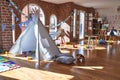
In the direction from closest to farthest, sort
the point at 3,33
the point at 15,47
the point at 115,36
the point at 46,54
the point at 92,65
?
1. the point at 92,65
2. the point at 46,54
3. the point at 15,47
4. the point at 3,33
5. the point at 115,36

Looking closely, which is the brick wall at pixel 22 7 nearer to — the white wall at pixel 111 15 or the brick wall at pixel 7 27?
the brick wall at pixel 7 27

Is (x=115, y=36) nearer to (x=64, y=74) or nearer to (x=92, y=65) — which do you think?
(x=92, y=65)

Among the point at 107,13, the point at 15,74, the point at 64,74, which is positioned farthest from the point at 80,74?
the point at 107,13

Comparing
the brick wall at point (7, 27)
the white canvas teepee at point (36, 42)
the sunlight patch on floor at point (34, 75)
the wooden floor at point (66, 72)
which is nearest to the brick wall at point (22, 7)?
the brick wall at point (7, 27)

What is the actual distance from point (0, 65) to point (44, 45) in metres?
1.21

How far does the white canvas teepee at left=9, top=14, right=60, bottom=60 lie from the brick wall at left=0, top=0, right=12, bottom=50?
755 millimetres

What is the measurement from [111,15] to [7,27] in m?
7.07

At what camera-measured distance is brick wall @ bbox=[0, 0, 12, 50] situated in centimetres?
440

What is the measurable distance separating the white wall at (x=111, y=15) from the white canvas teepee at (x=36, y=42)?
6.39 m

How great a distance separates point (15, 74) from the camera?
2.45 m

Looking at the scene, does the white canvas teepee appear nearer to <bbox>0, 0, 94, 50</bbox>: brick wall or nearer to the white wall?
<bbox>0, 0, 94, 50</bbox>: brick wall

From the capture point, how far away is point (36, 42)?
382 centimetres

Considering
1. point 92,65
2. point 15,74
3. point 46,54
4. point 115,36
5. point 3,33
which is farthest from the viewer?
point 115,36

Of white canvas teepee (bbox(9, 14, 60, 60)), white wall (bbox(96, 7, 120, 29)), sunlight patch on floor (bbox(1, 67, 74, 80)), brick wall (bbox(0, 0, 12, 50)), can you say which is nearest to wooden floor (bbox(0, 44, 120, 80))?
sunlight patch on floor (bbox(1, 67, 74, 80))
